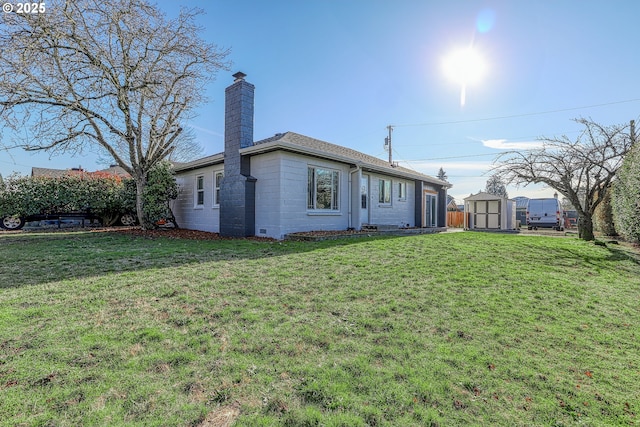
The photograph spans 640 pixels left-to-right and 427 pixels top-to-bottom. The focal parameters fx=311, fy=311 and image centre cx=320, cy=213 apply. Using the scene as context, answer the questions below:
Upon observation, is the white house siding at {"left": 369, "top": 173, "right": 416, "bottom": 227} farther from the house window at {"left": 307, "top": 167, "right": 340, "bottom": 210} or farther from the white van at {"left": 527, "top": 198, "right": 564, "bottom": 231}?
the white van at {"left": 527, "top": 198, "right": 564, "bottom": 231}

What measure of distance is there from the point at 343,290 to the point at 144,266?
3.53m

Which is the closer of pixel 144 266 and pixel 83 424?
pixel 83 424

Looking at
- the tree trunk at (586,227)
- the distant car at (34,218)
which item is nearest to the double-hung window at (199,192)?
the distant car at (34,218)

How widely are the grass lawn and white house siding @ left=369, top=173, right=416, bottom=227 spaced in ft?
26.7

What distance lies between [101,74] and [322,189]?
26.0ft

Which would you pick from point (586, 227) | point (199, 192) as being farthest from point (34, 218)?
point (586, 227)

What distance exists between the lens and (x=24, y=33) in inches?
322

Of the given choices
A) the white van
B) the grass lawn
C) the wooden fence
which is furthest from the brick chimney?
the white van

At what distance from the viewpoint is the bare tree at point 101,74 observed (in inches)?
336

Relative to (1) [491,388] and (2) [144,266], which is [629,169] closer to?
(1) [491,388]

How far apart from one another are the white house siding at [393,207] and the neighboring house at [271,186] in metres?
0.09

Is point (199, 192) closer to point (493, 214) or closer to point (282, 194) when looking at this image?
point (282, 194)

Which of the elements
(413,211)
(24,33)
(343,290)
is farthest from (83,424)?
(413,211)

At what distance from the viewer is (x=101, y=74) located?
979cm
